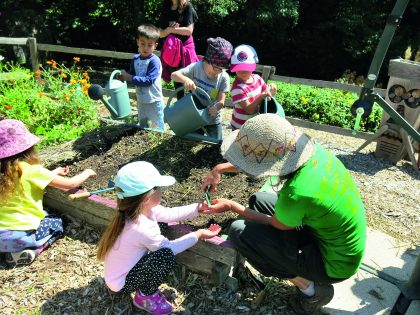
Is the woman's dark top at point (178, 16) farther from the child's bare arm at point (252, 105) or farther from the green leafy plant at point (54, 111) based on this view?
the child's bare arm at point (252, 105)

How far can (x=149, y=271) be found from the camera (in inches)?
82.0

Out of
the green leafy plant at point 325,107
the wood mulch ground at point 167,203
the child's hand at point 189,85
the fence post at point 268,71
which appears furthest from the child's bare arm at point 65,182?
the green leafy plant at point 325,107

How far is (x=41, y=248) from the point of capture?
8.62ft

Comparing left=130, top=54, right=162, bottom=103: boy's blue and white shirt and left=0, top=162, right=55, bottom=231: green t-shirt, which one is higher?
left=130, top=54, right=162, bottom=103: boy's blue and white shirt

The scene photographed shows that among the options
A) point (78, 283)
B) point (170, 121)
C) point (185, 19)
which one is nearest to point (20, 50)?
point (185, 19)

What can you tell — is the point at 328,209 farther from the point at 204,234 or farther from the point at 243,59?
the point at 243,59

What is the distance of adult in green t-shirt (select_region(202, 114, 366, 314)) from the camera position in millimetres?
1746

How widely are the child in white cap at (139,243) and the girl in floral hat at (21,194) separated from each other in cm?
78

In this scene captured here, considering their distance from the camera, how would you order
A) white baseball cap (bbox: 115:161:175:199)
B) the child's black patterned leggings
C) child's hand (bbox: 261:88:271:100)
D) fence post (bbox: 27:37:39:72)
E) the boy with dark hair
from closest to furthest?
1. white baseball cap (bbox: 115:161:175:199)
2. the child's black patterned leggings
3. child's hand (bbox: 261:88:271:100)
4. the boy with dark hair
5. fence post (bbox: 27:37:39:72)

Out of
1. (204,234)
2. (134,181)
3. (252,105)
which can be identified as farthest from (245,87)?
(134,181)

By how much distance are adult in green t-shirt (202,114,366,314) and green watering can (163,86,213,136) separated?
1.00m

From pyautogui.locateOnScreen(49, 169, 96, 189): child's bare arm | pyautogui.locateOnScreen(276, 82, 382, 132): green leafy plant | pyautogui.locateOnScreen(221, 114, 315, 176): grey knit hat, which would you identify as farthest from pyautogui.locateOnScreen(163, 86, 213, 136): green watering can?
pyautogui.locateOnScreen(276, 82, 382, 132): green leafy plant

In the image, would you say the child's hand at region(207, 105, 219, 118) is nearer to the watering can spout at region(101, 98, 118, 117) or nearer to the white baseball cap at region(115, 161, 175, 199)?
the watering can spout at region(101, 98, 118, 117)

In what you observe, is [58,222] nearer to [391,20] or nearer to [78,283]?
[78,283]
